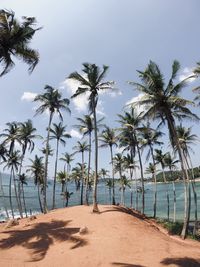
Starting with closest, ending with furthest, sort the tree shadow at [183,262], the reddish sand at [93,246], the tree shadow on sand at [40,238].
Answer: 1. the tree shadow at [183,262]
2. the reddish sand at [93,246]
3. the tree shadow on sand at [40,238]

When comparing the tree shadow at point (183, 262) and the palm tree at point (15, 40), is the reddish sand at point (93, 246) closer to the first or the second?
the tree shadow at point (183, 262)

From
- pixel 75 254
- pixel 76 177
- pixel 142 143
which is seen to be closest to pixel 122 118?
pixel 142 143

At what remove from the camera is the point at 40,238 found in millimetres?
19781

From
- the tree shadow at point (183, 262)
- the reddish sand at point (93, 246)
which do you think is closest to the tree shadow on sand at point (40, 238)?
the reddish sand at point (93, 246)

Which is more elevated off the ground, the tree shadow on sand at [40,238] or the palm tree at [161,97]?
the palm tree at [161,97]

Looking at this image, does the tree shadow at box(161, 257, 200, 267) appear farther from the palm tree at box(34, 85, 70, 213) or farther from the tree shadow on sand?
the palm tree at box(34, 85, 70, 213)

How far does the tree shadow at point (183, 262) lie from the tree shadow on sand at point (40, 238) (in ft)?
16.8

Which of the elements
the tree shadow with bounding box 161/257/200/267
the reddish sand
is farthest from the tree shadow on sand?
the tree shadow with bounding box 161/257/200/267

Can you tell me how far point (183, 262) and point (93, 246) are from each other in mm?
5194

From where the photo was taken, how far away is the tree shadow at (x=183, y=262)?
15.6m

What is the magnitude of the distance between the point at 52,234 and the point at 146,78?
1458 cm

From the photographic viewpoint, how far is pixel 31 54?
22891 millimetres

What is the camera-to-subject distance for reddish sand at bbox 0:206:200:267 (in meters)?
16.2

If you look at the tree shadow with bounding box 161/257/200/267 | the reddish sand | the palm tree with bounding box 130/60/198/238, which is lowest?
the tree shadow with bounding box 161/257/200/267
